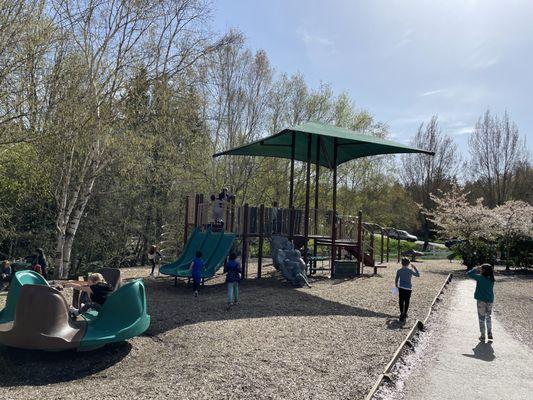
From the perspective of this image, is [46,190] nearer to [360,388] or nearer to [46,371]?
[46,371]

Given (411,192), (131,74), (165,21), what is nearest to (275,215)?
(131,74)

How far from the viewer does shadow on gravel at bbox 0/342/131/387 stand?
20.2ft

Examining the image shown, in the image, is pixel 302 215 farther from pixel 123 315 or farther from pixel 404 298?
pixel 123 315

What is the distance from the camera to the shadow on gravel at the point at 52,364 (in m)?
6.16

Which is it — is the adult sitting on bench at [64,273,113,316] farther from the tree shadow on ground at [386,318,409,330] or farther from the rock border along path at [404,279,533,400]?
the tree shadow on ground at [386,318,409,330]

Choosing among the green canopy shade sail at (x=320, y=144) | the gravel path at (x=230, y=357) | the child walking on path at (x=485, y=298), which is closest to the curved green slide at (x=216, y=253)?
the gravel path at (x=230, y=357)

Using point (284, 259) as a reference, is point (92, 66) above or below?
above

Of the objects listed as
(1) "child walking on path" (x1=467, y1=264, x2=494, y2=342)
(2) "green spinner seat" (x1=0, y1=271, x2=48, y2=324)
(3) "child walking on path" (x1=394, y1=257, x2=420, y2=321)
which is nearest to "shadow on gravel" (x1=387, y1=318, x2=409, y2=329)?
(3) "child walking on path" (x1=394, y1=257, x2=420, y2=321)

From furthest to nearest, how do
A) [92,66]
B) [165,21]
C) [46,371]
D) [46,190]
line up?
[46,190] → [165,21] → [92,66] → [46,371]

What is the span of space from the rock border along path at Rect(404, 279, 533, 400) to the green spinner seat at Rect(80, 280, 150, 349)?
3866 millimetres

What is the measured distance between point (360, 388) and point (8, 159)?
14.7 meters

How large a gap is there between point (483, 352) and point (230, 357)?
13.5 feet

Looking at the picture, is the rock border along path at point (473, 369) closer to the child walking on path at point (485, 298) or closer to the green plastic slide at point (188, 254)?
the child walking on path at point (485, 298)

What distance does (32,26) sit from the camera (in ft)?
30.4
